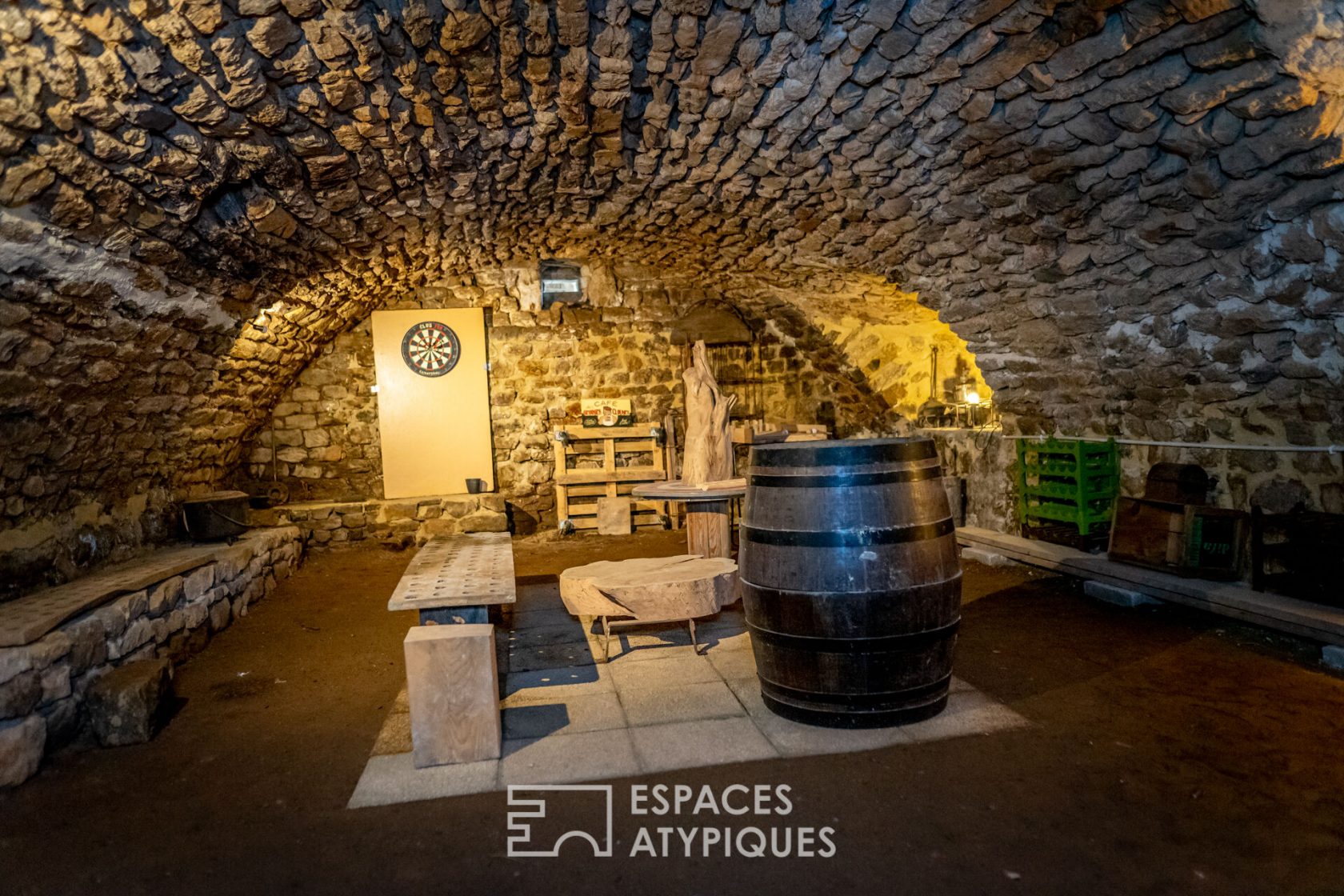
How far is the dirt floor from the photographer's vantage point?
2047mm

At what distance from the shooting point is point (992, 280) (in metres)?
4.90

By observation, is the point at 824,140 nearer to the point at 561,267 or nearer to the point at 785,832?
the point at 785,832

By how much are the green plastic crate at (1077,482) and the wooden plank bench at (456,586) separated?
4055 mm

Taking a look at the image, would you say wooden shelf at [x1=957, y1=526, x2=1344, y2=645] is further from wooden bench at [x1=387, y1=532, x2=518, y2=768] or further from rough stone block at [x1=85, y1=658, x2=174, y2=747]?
rough stone block at [x1=85, y1=658, x2=174, y2=747]

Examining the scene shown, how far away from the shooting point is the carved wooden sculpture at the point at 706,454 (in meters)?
4.72

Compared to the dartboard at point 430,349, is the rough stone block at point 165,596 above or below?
below

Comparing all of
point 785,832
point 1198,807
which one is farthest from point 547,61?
point 1198,807

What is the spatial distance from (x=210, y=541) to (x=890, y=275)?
223 inches

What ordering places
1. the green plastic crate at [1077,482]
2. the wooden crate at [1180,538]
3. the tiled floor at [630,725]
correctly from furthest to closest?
the green plastic crate at [1077,482], the wooden crate at [1180,538], the tiled floor at [630,725]

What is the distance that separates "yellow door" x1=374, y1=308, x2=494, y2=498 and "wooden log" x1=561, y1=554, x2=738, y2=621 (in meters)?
4.69

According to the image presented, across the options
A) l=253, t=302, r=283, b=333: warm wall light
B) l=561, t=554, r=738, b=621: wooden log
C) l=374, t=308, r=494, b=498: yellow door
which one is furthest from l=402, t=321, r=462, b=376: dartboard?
l=561, t=554, r=738, b=621: wooden log

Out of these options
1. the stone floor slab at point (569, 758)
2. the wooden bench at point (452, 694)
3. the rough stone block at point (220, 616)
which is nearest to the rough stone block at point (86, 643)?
the rough stone block at point (220, 616)

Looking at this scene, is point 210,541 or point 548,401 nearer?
point 210,541

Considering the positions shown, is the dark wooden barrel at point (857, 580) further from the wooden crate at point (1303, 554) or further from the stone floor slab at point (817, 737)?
the wooden crate at point (1303, 554)
